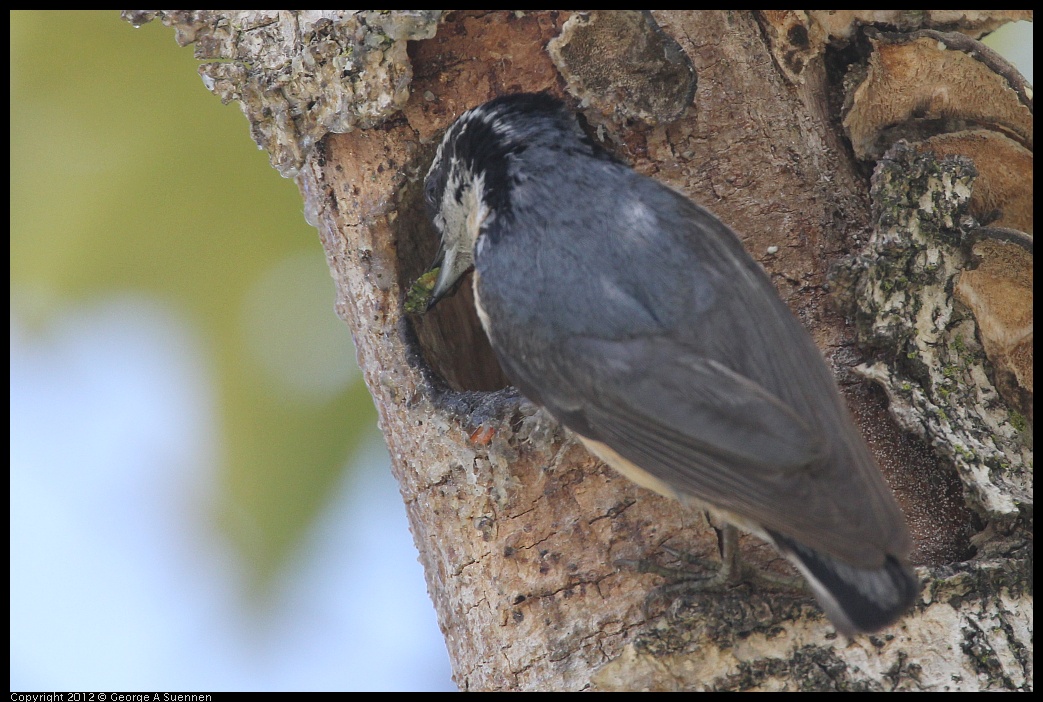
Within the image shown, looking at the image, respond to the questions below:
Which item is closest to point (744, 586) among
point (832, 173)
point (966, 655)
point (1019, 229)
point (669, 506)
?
point (669, 506)

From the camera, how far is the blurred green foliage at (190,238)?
2883 millimetres

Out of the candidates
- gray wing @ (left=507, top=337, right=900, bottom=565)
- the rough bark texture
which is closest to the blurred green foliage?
the rough bark texture

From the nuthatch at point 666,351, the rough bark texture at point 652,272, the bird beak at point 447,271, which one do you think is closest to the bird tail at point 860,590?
the nuthatch at point 666,351

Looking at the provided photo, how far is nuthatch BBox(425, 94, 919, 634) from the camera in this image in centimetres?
180

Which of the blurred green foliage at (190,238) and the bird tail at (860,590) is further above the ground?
the blurred green foliage at (190,238)

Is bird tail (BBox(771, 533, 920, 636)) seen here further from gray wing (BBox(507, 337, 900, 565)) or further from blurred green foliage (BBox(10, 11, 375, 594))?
blurred green foliage (BBox(10, 11, 375, 594))

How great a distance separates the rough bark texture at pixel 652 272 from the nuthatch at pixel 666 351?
12 centimetres

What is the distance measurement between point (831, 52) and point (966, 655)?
147 cm

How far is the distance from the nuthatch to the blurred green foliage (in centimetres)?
93

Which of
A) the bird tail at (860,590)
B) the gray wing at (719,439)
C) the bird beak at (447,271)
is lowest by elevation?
the bird tail at (860,590)

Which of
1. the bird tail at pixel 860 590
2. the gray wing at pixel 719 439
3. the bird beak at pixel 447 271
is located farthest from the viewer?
the bird beak at pixel 447 271

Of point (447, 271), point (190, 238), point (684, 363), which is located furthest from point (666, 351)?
point (190, 238)

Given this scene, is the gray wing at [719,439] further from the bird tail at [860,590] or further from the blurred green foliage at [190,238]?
the blurred green foliage at [190,238]
